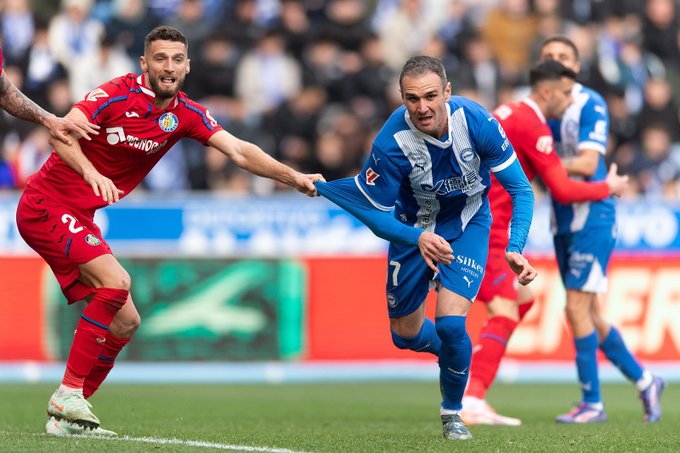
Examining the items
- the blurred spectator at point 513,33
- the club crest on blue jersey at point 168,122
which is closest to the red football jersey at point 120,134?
the club crest on blue jersey at point 168,122

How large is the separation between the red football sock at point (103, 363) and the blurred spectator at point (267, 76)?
954cm

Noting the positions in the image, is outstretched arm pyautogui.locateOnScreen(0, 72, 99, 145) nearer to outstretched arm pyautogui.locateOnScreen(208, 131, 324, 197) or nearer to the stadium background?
outstretched arm pyautogui.locateOnScreen(208, 131, 324, 197)

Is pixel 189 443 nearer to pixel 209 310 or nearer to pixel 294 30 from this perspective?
pixel 209 310

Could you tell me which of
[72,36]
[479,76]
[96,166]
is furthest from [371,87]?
[96,166]

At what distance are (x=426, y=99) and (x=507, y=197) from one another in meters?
2.61

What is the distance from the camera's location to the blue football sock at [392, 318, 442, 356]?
878 centimetres

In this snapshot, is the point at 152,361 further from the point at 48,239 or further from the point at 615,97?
the point at 615,97

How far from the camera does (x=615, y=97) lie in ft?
60.3

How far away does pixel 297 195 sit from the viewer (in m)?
16.5

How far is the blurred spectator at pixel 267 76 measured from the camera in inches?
705

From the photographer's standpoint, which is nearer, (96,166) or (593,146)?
(96,166)

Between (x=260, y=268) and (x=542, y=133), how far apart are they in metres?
5.44

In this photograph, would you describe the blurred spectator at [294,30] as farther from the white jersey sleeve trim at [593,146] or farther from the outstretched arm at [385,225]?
the outstretched arm at [385,225]

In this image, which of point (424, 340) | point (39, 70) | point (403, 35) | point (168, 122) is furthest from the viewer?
point (403, 35)
